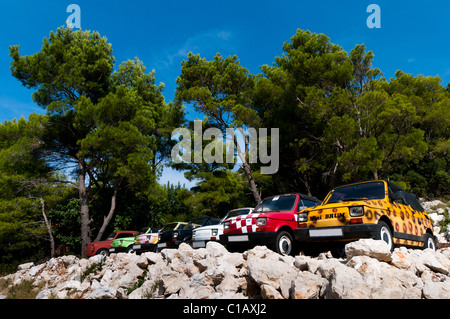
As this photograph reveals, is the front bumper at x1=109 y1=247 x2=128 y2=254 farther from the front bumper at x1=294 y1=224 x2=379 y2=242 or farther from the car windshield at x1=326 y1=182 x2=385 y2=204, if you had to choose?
the car windshield at x1=326 y1=182 x2=385 y2=204

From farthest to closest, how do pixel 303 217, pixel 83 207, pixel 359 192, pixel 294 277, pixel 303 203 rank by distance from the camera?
1. pixel 83 207
2. pixel 303 203
3. pixel 359 192
4. pixel 303 217
5. pixel 294 277

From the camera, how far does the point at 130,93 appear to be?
1841 cm

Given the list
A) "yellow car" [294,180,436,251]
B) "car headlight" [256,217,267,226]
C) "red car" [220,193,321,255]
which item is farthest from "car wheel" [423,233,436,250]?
"car headlight" [256,217,267,226]

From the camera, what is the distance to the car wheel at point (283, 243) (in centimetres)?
605

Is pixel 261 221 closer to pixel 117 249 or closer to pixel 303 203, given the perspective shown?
pixel 303 203

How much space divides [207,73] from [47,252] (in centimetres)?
1570

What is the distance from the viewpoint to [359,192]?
19.8ft

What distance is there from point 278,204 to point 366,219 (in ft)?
8.69

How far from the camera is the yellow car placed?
4820mm

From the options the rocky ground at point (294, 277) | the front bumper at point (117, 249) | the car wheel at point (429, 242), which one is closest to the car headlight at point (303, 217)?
the rocky ground at point (294, 277)

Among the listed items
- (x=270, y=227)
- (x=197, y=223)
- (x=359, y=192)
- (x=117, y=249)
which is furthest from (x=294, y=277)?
(x=117, y=249)
